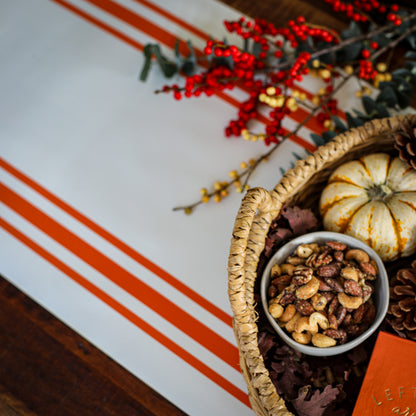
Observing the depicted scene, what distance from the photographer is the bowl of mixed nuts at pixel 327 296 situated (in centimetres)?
61

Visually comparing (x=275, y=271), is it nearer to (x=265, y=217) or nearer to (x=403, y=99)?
(x=265, y=217)

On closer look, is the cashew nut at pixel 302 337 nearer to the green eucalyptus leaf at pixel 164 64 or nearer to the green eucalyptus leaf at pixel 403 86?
the green eucalyptus leaf at pixel 403 86

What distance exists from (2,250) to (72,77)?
434 millimetres

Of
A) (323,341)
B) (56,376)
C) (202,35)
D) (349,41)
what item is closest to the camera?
(323,341)

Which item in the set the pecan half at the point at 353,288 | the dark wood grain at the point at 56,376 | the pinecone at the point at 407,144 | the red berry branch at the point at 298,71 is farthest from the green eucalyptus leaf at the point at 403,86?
the dark wood grain at the point at 56,376

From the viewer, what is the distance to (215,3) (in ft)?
3.51

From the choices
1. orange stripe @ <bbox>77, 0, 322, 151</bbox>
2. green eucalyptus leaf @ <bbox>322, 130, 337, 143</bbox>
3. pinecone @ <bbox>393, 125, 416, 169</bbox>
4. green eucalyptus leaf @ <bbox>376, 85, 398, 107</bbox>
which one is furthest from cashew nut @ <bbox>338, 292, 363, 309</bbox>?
orange stripe @ <bbox>77, 0, 322, 151</bbox>

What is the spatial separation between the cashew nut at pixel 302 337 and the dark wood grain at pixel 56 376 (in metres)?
0.28

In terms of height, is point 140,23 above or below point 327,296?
above

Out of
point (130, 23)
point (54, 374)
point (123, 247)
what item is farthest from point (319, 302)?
point (130, 23)

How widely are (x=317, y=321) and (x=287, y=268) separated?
3.7 inches

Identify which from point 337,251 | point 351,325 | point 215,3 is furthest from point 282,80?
point 351,325

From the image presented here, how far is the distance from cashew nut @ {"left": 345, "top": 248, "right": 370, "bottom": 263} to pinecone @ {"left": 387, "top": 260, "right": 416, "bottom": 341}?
0.22 feet

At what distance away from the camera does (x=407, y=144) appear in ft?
2.20
